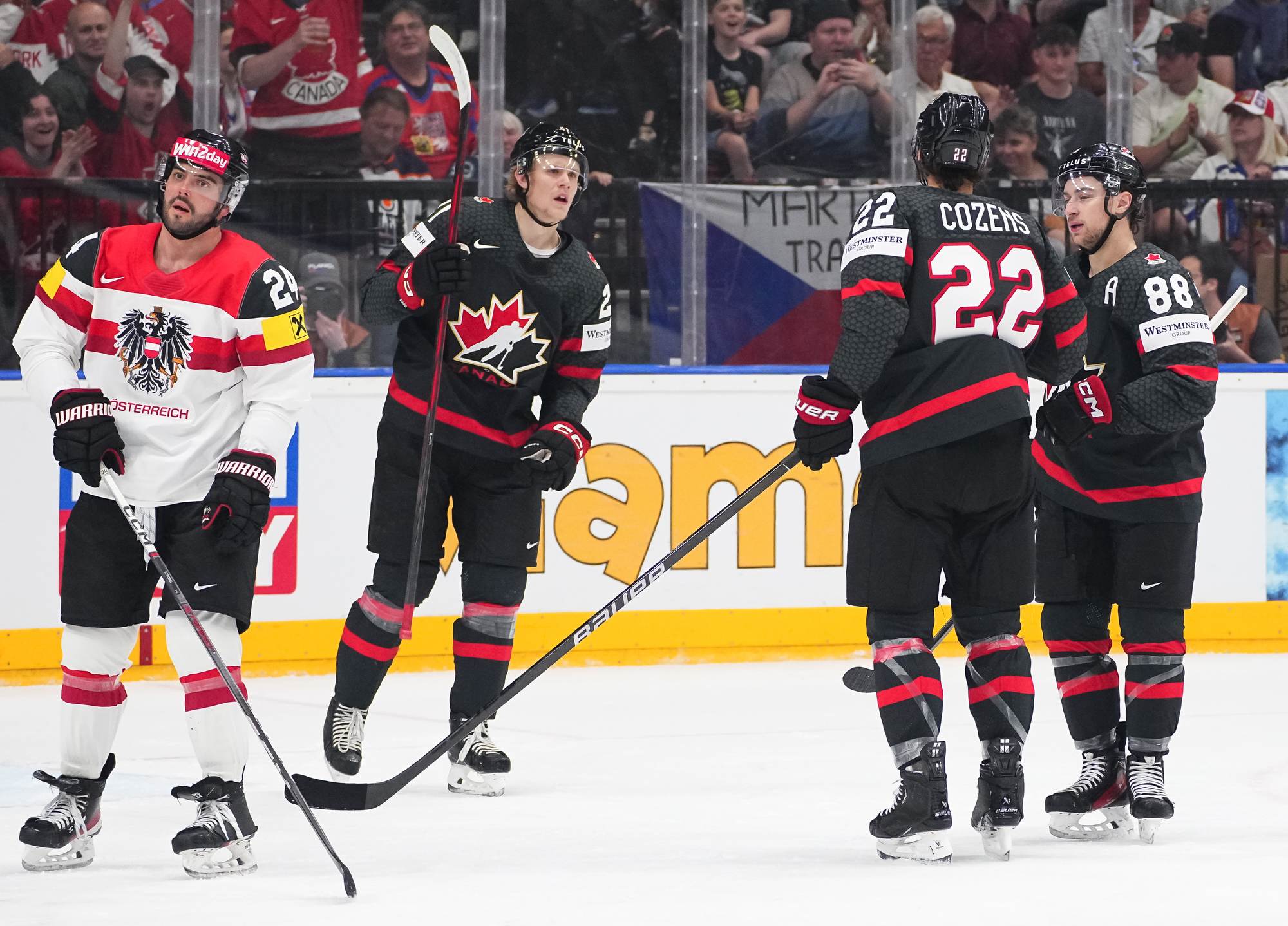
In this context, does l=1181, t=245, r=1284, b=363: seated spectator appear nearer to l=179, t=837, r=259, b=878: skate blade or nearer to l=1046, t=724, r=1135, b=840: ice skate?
l=1046, t=724, r=1135, b=840: ice skate

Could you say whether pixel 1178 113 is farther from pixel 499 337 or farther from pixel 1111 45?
pixel 499 337

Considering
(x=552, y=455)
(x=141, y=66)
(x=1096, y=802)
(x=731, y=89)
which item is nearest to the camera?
(x=1096, y=802)

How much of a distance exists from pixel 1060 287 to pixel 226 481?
58.8 inches

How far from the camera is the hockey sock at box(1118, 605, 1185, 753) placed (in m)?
3.47

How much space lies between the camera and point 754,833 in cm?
349

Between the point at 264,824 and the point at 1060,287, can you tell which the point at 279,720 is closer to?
the point at 264,824

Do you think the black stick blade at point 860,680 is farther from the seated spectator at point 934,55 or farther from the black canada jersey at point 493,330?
the seated spectator at point 934,55

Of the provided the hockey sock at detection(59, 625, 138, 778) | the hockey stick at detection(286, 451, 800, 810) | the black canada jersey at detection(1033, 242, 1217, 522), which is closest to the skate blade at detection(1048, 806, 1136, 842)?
the black canada jersey at detection(1033, 242, 1217, 522)

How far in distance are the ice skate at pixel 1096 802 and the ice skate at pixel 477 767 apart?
1.16 metres

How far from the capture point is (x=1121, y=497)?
349 cm

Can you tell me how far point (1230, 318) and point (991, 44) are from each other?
52.2 inches

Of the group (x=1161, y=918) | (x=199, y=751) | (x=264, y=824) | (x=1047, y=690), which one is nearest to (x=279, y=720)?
(x=264, y=824)

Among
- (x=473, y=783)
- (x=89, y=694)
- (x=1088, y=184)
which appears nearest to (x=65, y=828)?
(x=89, y=694)

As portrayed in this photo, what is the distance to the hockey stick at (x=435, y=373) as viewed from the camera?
12.4 feet
